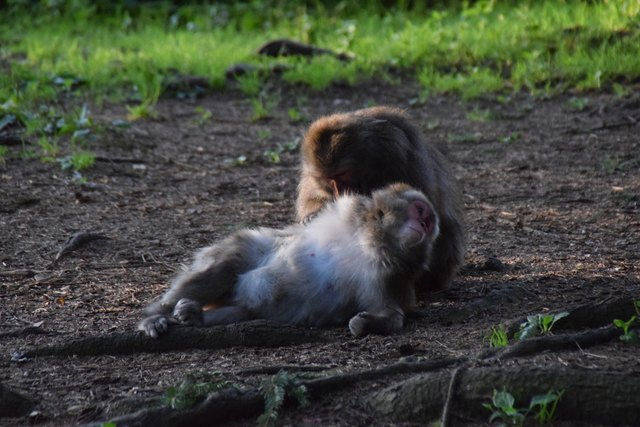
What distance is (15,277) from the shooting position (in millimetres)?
6246

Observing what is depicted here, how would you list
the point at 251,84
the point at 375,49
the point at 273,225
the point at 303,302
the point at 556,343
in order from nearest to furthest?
the point at 556,343 < the point at 303,302 < the point at 273,225 < the point at 251,84 < the point at 375,49

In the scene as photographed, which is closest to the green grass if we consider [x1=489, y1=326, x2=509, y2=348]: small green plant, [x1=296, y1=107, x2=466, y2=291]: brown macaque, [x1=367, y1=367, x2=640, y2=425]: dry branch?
[x1=296, y1=107, x2=466, y2=291]: brown macaque

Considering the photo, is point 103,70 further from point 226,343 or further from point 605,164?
point 226,343

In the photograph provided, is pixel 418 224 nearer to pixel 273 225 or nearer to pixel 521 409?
pixel 521 409

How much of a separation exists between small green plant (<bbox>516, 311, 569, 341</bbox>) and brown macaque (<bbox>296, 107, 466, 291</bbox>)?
1.62 meters

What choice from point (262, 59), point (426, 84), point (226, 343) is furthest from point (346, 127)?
point (262, 59)

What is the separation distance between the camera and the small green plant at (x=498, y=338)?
4.37m

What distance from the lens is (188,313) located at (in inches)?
201

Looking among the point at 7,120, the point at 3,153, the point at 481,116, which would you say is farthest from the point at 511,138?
the point at 7,120

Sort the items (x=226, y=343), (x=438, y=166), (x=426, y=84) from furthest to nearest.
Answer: (x=426, y=84)
(x=438, y=166)
(x=226, y=343)

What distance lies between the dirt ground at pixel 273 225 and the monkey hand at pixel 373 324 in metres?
0.07

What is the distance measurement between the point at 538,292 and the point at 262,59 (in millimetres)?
8179

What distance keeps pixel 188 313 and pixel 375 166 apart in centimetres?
175

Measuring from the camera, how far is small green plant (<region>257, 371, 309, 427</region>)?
3777 mm
